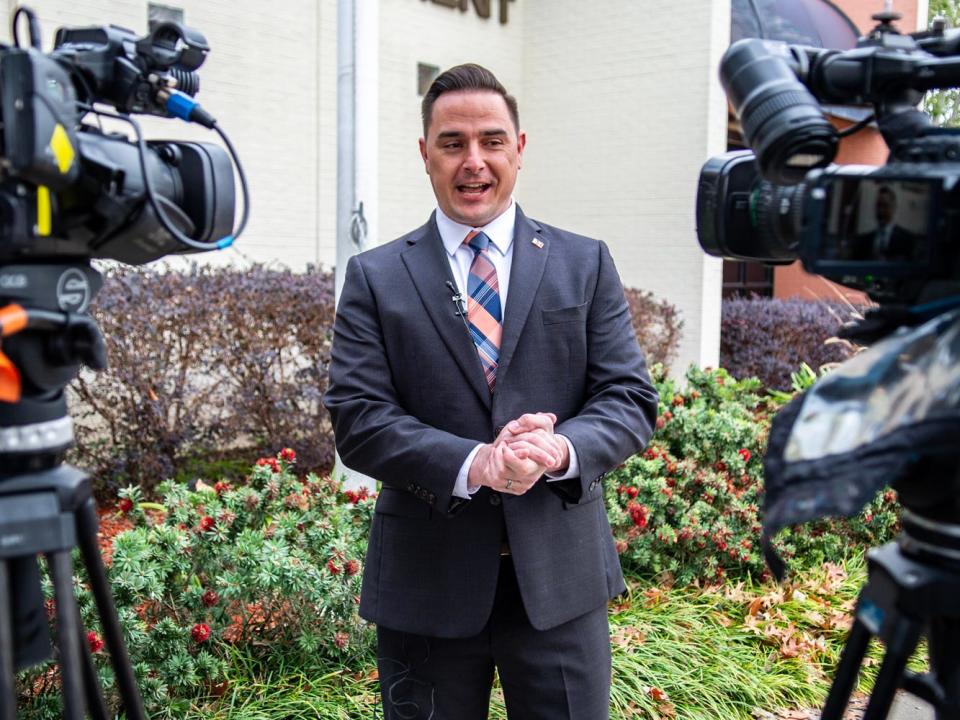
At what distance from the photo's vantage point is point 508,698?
232 centimetres

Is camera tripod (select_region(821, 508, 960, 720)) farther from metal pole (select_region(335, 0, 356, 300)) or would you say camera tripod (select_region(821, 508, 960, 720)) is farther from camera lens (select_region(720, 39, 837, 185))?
metal pole (select_region(335, 0, 356, 300))

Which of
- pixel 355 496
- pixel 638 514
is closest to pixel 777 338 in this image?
pixel 638 514

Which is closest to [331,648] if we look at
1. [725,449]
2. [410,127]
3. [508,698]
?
[508,698]

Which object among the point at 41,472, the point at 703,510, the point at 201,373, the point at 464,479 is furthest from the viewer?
the point at 201,373

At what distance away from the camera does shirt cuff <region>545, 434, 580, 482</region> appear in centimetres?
208

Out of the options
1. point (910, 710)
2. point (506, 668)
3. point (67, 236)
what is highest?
point (67, 236)

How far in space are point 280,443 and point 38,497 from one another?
179 inches

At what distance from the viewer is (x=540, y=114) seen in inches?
427

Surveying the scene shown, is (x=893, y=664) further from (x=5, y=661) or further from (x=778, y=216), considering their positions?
(x=5, y=661)

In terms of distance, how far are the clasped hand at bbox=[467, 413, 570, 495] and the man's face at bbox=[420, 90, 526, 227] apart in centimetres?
61

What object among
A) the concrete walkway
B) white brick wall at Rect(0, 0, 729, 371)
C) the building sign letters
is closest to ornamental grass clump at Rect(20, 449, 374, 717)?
the concrete walkway

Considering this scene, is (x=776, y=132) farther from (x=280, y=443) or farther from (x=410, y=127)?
(x=410, y=127)

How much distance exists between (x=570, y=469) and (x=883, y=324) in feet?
2.64

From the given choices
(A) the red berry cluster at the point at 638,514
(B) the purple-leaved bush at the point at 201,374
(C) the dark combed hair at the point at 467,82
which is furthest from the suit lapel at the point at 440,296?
(B) the purple-leaved bush at the point at 201,374
